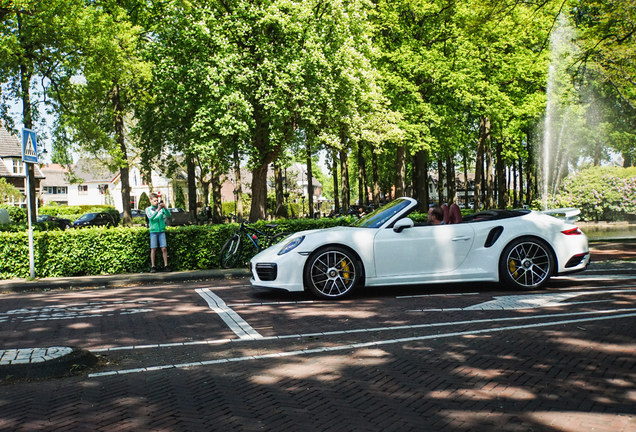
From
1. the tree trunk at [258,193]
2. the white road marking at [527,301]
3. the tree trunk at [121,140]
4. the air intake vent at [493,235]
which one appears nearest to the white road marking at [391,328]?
the white road marking at [527,301]

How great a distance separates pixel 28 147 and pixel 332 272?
331 inches

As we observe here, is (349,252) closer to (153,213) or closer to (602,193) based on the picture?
(153,213)

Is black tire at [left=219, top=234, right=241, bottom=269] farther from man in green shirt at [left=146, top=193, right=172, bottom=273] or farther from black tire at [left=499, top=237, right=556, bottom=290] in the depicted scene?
black tire at [left=499, top=237, right=556, bottom=290]

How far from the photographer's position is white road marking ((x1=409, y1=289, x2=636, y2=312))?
22.8 ft

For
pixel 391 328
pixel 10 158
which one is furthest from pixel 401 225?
pixel 10 158

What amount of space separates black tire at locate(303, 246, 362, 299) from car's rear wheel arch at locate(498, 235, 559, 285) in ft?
7.05

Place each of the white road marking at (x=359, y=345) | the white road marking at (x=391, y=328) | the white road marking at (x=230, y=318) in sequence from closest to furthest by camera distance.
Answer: the white road marking at (x=359, y=345) → the white road marking at (x=391, y=328) → the white road marking at (x=230, y=318)

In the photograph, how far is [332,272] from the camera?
7.84m

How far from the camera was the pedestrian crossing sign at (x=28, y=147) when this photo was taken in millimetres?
12105

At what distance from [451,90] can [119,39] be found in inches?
633

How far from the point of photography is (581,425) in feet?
10.7

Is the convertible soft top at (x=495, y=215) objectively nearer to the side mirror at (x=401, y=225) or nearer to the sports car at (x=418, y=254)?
the sports car at (x=418, y=254)

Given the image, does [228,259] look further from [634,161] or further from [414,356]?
[634,161]

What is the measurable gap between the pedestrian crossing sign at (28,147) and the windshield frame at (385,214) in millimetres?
8104
